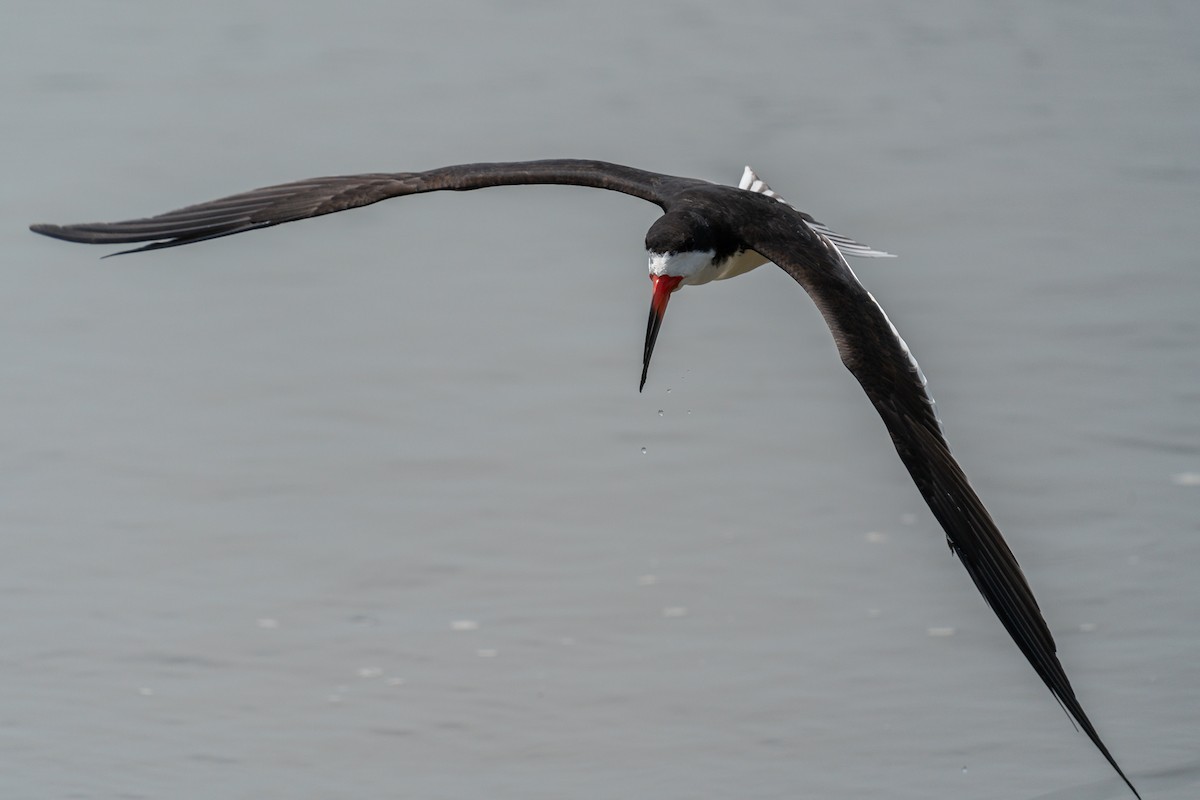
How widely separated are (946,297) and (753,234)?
3.82 m

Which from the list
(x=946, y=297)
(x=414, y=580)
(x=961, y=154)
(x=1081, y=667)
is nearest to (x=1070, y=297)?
(x=946, y=297)

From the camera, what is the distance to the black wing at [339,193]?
748 centimetres

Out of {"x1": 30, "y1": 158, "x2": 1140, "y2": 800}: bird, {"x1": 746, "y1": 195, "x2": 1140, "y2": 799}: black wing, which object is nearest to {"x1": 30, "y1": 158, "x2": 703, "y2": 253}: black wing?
{"x1": 30, "y1": 158, "x2": 1140, "y2": 800}: bird

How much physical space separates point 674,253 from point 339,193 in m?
1.45

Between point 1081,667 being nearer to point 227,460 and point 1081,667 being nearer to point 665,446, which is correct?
point 665,446

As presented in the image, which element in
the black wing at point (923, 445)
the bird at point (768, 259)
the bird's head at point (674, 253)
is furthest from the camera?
the bird's head at point (674, 253)

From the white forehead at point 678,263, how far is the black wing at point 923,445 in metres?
0.24

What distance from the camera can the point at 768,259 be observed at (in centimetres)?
744

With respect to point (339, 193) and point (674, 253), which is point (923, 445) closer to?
point (674, 253)

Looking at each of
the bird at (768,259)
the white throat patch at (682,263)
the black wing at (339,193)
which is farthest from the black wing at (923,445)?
the black wing at (339,193)

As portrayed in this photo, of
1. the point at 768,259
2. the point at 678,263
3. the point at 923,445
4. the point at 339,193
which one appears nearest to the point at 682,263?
the point at 678,263

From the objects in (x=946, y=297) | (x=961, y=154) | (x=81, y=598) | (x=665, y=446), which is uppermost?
(x=961, y=154)

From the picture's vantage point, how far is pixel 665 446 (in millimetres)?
9633

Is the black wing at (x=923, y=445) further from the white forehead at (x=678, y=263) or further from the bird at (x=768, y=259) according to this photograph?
the white forehead at (x=678, y=263)
